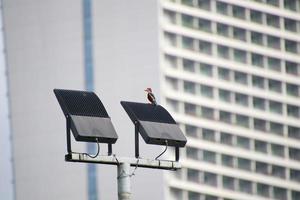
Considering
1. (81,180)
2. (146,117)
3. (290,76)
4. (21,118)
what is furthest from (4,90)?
(146,117)

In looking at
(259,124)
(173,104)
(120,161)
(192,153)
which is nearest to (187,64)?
(173,104)

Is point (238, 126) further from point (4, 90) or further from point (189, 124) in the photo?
point (4, 90)

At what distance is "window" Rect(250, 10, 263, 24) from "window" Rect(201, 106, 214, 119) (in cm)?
1145

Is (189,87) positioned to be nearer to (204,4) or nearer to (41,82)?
(204,4)

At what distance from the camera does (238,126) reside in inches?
6545

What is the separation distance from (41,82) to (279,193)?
2955 cm

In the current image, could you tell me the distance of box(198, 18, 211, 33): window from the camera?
162 meters

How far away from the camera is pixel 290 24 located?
16750cm

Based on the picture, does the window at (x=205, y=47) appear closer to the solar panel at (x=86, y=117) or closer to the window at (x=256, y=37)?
the window at (x=256, y=37)

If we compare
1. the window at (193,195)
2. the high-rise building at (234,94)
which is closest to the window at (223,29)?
the high-rise building at (234,94)

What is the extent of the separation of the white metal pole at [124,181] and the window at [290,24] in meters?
142

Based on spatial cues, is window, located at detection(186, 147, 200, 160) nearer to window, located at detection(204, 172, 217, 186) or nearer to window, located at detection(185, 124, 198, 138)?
window, located at detection(185, 124, 198, 138)

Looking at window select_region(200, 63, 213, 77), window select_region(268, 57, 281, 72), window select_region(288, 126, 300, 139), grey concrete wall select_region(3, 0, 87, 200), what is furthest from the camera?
window select_region(288, 126, 300, 139)

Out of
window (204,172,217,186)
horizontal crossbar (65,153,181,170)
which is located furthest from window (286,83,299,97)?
horizontal crossbar (65,153,181,170)
